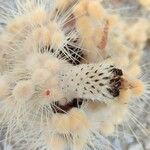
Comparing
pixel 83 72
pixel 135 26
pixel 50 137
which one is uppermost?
pixel 135 26

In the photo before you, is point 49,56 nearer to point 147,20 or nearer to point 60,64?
point 60,64

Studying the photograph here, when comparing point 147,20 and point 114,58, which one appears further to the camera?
point 147,20

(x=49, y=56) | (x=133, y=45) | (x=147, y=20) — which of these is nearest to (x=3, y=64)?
(x=49, y=56)

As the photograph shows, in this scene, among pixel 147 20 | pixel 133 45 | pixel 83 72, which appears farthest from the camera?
pixel 147 20

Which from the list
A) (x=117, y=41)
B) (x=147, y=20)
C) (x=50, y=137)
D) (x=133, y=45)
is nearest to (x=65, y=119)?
(x=50, y=137)

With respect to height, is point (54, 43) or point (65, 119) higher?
point (54, 43)

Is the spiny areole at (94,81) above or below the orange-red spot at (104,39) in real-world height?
below

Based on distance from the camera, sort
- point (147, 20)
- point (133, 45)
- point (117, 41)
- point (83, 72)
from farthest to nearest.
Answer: point (147, 20), point (133, 45), point (117, 41), point (83, 72)

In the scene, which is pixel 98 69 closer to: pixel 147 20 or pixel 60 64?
pixel 60 64

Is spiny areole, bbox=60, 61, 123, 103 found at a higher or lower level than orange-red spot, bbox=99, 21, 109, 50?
lower
